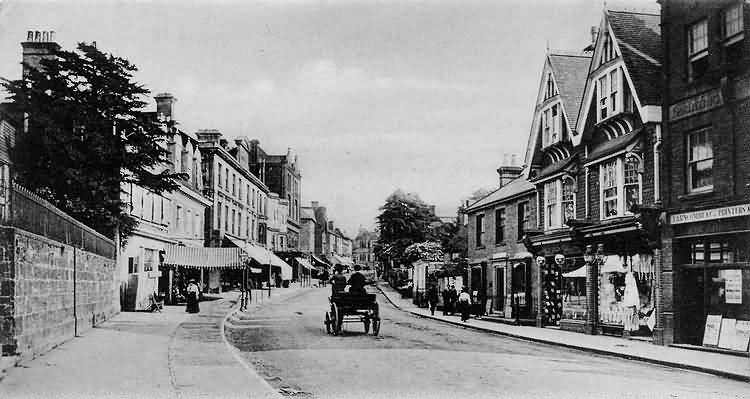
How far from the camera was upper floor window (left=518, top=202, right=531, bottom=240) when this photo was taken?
102 ft

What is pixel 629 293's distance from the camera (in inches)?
829

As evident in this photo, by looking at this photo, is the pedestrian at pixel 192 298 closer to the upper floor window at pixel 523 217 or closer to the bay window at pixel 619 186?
the upper floor window at pixel 523 217

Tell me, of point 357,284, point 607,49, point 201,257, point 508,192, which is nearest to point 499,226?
point 508,192

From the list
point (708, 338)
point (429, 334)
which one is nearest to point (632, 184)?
point (708, 338)

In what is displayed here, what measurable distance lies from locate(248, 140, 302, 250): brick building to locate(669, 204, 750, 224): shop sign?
53939 mm

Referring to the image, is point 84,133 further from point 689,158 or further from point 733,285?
point 733,285

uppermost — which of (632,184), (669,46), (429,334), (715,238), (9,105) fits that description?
(669,46)

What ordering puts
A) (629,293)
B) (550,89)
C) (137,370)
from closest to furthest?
(137,370), (629,293), (550,89)

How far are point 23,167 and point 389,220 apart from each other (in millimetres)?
52573

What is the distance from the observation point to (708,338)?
57.6 feet

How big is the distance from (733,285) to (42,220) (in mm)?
15048

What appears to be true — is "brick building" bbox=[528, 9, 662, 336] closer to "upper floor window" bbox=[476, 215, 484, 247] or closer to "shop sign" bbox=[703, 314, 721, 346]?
"shop sign" bbox=[703, 314, 721, 346]

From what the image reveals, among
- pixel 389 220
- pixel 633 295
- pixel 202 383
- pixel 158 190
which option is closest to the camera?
pixel 202 383

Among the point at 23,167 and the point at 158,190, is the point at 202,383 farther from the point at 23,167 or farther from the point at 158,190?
the point at 158,190
